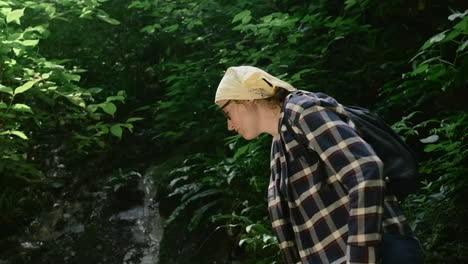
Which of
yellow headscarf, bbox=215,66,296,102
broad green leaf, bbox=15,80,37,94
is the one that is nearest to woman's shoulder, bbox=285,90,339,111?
yellow headscarf, bbox=215,66,296,102

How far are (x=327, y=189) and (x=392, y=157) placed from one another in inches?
9.6

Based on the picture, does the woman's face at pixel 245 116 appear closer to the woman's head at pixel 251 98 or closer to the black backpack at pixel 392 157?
the woman's head at pixel 251 98

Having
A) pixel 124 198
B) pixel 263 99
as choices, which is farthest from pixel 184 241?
pixel 263 99

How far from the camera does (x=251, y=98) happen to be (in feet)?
6.29

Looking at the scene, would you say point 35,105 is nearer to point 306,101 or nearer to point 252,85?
point 252,85

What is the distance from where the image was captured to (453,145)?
12.2 feet

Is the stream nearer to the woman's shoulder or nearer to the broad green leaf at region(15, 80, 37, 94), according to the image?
the broad green leaf at region(15, 80, 37, 94)

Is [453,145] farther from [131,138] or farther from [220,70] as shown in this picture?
[131,138]

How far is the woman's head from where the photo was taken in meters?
1.91

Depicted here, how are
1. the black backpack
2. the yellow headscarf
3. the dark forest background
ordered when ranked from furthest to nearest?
the dark forest background → the yellow headscarf → the black backpack

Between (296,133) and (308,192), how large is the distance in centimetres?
21

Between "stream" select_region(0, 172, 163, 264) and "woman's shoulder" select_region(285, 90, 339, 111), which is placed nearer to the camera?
"woman's shoulder" select_region(285, 90, 339, 111)

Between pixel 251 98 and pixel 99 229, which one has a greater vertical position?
pixel 251 98

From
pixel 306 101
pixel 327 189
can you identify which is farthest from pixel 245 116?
pixel 327 189
